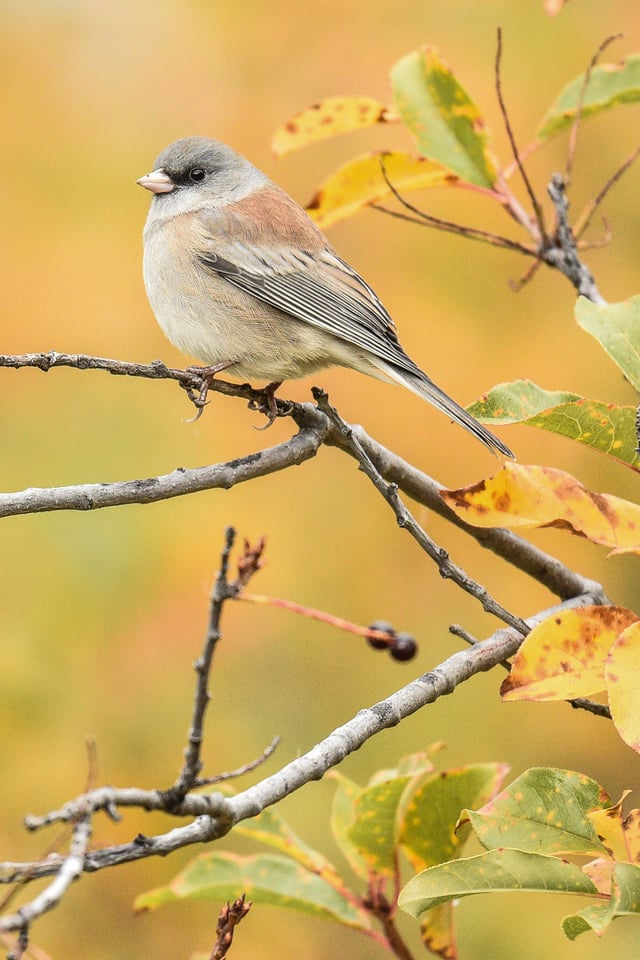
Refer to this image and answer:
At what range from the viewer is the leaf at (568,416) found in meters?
1.36

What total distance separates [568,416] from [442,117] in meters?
0.89

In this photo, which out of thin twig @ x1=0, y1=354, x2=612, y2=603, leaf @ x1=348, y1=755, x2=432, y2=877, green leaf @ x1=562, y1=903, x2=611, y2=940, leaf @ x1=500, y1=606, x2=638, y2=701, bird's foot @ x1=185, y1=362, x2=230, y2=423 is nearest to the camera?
green leaf @ x1=562, y1=903, x2=611, y2=940

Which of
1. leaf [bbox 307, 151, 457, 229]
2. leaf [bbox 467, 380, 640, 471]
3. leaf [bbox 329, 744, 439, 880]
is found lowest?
leaf [bbox 329, 744, 439, 880]

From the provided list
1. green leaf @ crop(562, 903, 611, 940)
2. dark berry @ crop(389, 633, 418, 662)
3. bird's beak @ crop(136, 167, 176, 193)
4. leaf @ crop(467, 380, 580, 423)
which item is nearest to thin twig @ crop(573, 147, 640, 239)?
leaf @ crop(467, 380, 580, 423)

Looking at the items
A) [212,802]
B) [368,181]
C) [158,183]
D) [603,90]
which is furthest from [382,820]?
[158,183]

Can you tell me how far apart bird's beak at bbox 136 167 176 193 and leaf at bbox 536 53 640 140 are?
113cm

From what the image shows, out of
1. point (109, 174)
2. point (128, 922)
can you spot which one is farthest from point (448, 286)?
point (128, 922)

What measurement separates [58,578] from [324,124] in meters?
1.39

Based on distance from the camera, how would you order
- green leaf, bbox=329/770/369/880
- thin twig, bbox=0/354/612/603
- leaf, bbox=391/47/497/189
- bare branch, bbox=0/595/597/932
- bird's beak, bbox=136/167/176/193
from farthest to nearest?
bird's beak, bbox=136/167/176/193, leaf, bbox=391/47/497/189, green leaf, bbox=329/770/369/880, thin twig, bbox=0/354/612/603, bare branch, bbox=0/595/597/932

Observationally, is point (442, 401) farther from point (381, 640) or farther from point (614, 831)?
point (614, 831)

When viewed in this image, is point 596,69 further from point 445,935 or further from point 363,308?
point 445,935

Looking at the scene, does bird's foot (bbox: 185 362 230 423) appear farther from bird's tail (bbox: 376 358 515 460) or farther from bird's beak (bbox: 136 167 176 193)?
bird's beak (bbox: 136 167 176 193)

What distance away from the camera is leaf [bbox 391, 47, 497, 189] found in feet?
6.64

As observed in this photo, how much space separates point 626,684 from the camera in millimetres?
1134
